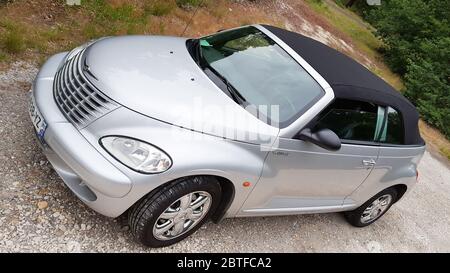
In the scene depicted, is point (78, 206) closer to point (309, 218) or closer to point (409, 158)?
point (309, 218)

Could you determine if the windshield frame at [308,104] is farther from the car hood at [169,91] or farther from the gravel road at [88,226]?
the gravel road at [88,226]

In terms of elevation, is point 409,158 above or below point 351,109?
below

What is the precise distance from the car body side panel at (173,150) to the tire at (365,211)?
2170mm

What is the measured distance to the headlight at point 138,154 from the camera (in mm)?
3012

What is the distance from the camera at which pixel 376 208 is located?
5.09 metres

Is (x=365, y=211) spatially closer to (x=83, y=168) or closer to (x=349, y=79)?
(x=349, y=79)

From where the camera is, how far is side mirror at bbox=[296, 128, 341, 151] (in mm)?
3471

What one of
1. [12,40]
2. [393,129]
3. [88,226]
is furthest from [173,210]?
[12,40]

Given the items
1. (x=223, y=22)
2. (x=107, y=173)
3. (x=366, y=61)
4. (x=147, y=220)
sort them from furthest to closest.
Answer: (x=366, y=61), (x=223, y=22), (x=147, y=220), (x=107, y=173)

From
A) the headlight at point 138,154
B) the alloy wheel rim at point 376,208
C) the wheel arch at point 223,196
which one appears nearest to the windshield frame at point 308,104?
the wheel arch at point 223,196

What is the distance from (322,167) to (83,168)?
7.09 ft

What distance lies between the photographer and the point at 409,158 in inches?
186

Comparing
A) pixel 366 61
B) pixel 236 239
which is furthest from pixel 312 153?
pixel 366 61

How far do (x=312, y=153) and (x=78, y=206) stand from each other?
2.17m
